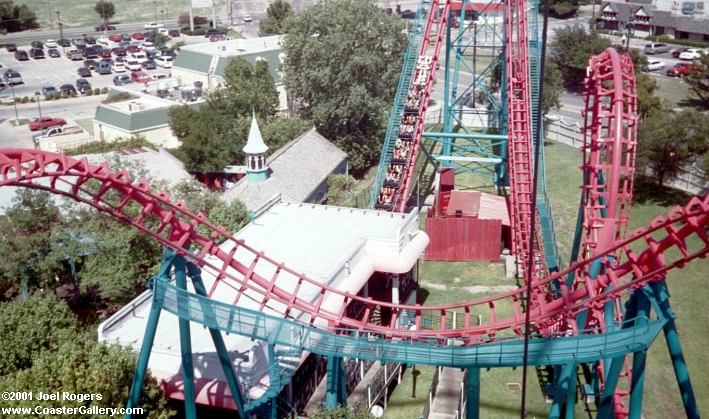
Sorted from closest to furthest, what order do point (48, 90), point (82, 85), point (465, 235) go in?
point (465, 235), point (48, 90), point (82, 85)

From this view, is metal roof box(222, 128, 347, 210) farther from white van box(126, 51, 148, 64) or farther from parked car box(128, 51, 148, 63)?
parked car box(128, 51, 148, 63)

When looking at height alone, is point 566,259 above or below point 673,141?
below

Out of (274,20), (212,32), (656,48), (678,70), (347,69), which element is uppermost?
(347,69)

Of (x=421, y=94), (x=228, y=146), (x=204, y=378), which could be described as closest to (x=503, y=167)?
(x=421, y=94)

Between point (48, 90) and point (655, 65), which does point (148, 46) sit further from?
point (655, 65)

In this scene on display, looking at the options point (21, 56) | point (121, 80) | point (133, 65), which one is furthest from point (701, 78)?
point (21, 56)

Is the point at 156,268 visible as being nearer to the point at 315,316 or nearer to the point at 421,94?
the point at 315,316

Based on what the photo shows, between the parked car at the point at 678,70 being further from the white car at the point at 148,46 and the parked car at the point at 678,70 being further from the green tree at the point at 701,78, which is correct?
the white car at the point at 148,46
